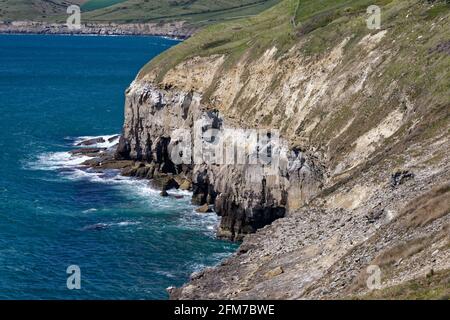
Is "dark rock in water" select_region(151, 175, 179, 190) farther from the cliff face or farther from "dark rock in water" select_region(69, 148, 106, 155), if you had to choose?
"dark rock in water" select_region(69, 148, 106, 155)

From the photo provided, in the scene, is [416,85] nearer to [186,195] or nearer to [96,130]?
[186,195]

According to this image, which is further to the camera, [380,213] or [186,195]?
[186,195]

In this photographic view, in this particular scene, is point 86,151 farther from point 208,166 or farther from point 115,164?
point 208,166

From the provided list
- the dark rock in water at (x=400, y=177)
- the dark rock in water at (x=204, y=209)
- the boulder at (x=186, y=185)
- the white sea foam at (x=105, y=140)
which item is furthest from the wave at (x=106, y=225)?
the white sea foam at (x=105, y=140)

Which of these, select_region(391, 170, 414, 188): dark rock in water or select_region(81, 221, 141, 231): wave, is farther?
select_region(81, 221, 141, 231): wave

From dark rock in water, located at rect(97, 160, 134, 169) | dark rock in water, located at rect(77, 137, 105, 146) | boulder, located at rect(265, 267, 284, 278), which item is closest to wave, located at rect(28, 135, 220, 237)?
dark rock in water, located at rect(77, 137, 105, 146)

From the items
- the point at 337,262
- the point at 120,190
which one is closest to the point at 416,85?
the point at 337,262
